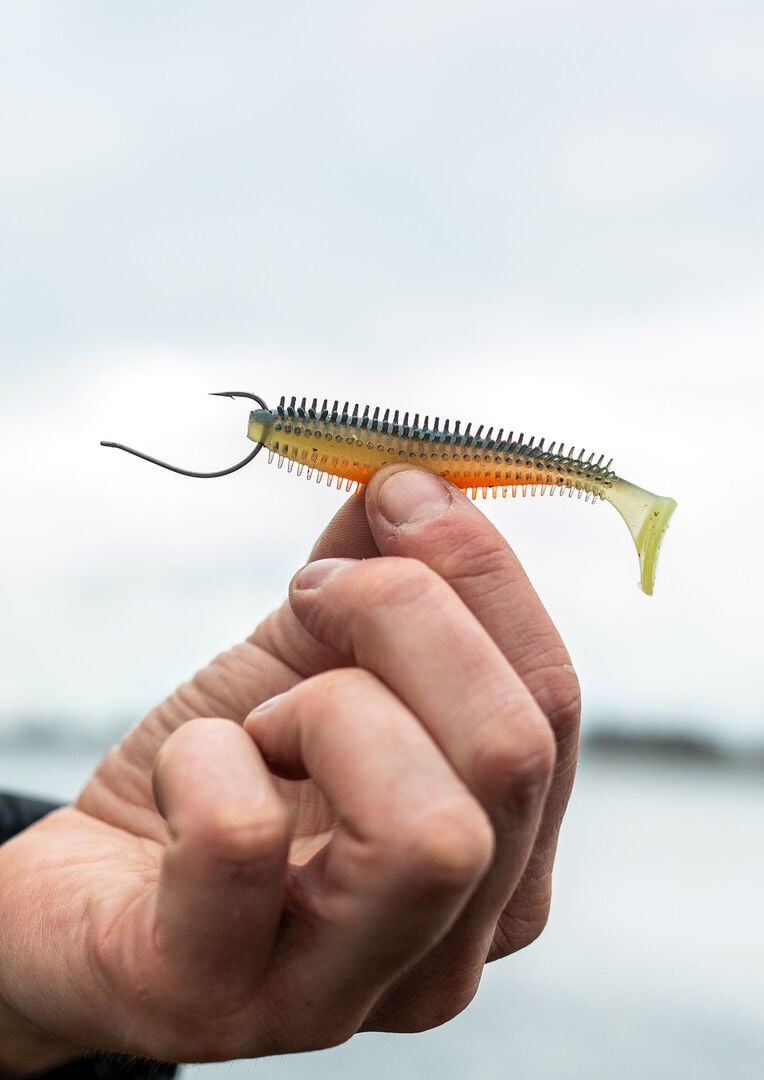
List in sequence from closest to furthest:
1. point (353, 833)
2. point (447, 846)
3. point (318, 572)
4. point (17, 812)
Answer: point (447, 846), point (353, 833), point (318, 572), point (17, 812)

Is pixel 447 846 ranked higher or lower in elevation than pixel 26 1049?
higher

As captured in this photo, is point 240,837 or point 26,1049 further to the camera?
point 26,1049

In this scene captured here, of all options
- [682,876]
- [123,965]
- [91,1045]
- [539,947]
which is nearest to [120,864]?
[91,1045]

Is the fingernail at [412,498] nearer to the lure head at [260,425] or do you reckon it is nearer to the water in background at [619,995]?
the lure head at [260,425]

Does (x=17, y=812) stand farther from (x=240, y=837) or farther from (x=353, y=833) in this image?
(x=353, y=833)

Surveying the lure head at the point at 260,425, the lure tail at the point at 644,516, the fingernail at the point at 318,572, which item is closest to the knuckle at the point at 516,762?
the fingernail at the point at 318,572

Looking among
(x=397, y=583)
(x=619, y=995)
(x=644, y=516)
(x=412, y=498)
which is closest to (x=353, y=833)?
(x=397, y=583)

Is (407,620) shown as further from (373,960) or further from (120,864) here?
(120,864)
